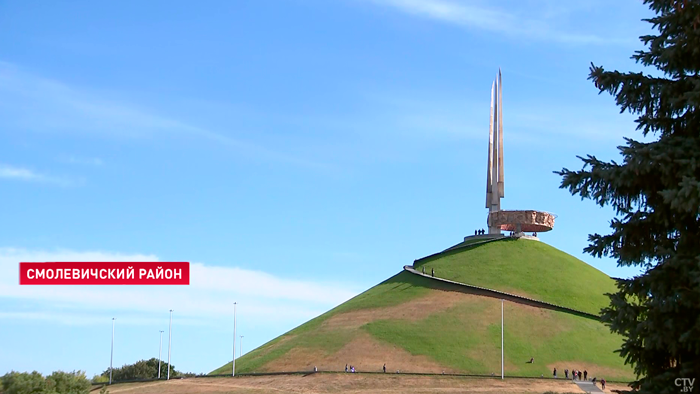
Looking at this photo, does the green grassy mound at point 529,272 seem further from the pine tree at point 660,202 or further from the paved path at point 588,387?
the pine tree at point 660,202

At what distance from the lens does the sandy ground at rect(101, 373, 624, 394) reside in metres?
68.4

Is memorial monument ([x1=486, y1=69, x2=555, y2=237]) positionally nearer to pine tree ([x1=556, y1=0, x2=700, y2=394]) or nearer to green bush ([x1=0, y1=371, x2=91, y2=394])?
green bush ([x1=0, y1=371, x2=91, y2=394])

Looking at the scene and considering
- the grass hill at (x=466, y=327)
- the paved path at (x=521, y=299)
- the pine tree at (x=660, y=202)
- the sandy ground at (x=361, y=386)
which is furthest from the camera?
the paved path at (x=521, y=299)

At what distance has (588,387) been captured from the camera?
71.4 m

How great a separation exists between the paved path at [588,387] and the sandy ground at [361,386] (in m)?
0.78

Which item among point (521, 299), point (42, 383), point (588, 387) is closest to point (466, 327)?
point (521, 299)

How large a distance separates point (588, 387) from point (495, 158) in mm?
48876

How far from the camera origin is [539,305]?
312 feet
